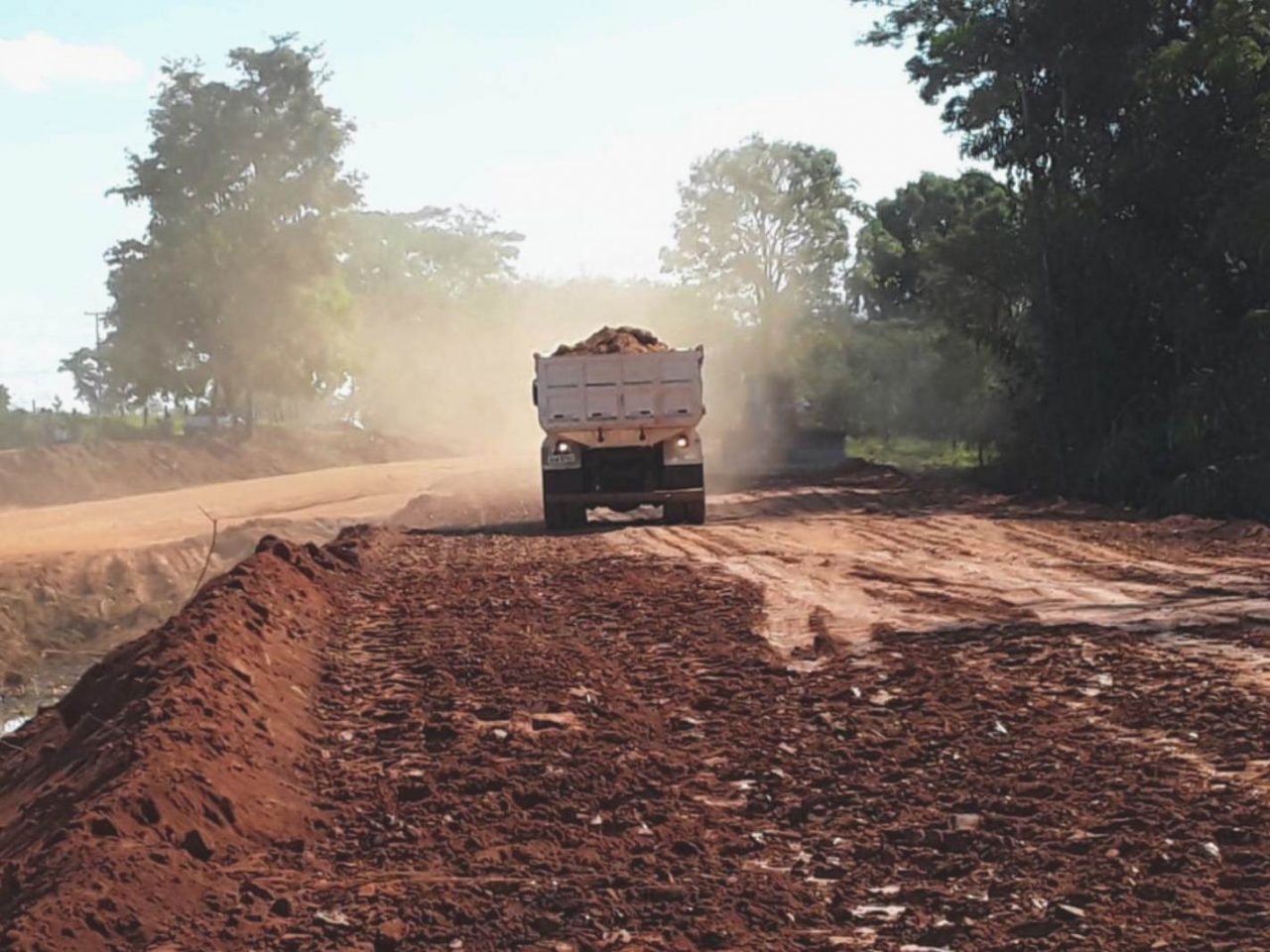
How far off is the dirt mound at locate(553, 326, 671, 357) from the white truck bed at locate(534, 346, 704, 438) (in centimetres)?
36

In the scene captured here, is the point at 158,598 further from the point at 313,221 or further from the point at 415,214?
the point at 415,214

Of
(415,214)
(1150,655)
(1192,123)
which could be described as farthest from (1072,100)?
(415,214)

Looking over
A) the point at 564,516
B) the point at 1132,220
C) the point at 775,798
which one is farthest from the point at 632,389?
the point at 775,798

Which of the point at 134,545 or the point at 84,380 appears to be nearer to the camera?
the point at 134,545

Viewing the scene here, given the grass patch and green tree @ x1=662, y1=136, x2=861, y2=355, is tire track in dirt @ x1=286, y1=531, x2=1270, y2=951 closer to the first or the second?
the grass patch

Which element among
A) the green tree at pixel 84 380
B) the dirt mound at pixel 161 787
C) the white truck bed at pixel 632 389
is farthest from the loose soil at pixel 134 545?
the green tree at pixel 84 380

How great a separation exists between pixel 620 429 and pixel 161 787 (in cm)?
1632

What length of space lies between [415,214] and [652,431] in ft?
283

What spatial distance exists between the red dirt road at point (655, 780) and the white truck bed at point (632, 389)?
9086mm

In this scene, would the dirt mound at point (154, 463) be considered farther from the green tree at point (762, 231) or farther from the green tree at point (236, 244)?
the green tree at point (762, 231)

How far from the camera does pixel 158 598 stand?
23.9 meters

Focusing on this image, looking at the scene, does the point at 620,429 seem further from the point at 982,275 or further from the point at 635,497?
the point at 982,275

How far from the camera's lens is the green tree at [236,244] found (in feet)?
163

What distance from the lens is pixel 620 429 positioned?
22.7 meters
